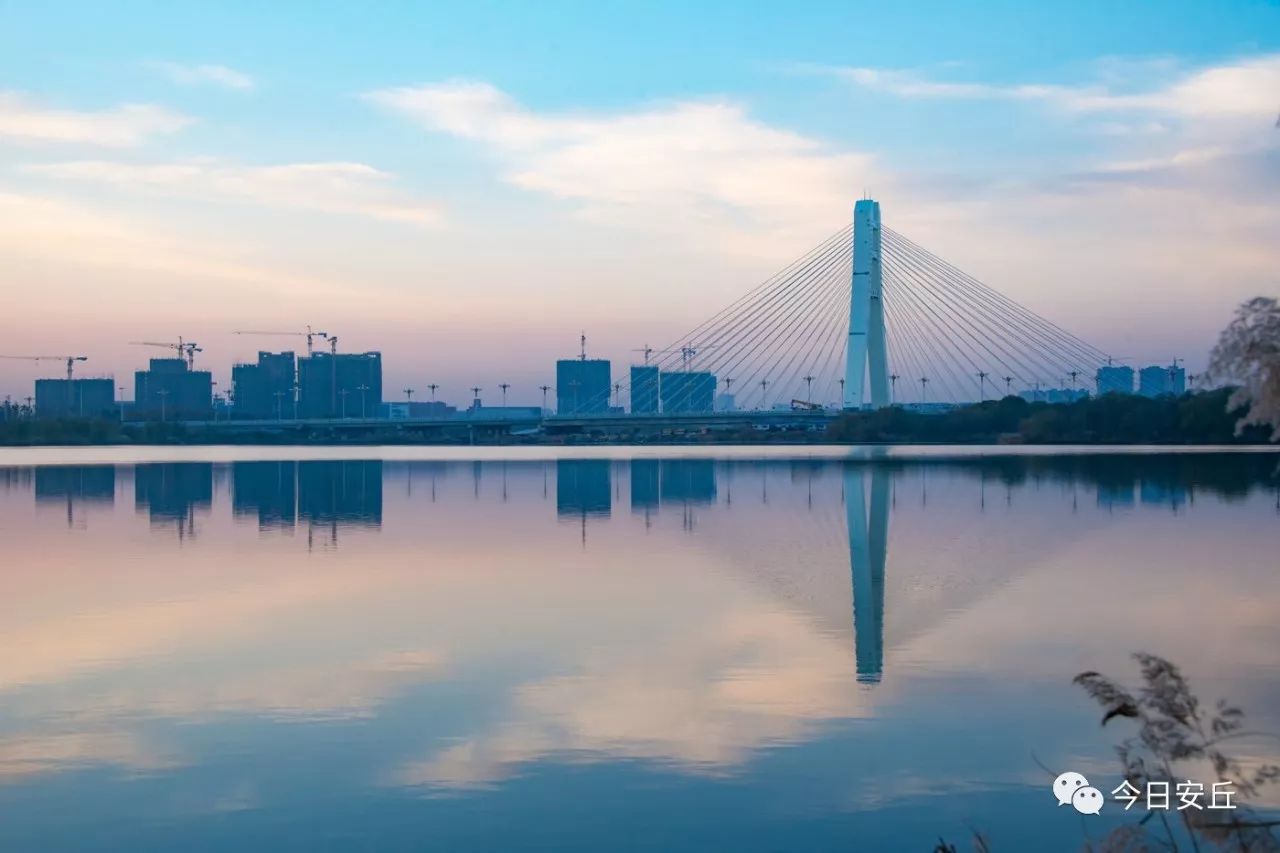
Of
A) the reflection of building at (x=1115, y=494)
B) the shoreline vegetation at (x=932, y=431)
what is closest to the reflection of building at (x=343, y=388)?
the shoreline vegetation at (x=932, y=431)

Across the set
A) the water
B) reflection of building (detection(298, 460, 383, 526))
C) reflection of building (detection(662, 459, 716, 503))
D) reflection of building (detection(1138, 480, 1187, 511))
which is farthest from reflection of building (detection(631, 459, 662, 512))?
reflection of building (detection(1138, 480, 1187, 511))

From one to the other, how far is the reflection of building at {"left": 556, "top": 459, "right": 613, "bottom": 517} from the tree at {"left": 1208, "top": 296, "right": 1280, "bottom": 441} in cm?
2480

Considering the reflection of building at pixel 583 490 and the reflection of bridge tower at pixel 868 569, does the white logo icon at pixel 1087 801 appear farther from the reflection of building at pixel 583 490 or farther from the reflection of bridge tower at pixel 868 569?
the reflection of building at pixel 583 490

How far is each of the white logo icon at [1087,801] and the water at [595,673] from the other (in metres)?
0.08

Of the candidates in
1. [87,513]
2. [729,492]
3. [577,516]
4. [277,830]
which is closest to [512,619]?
[277,830]

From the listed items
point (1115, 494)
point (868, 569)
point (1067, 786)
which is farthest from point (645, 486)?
point (1067, 786)

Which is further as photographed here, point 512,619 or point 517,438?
point 517,438

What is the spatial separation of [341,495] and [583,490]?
6.21m

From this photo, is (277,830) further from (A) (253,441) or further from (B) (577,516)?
(A) (253,441)

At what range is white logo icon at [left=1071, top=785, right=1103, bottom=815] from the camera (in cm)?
714

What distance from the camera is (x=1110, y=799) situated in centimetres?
744

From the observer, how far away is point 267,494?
36.7m

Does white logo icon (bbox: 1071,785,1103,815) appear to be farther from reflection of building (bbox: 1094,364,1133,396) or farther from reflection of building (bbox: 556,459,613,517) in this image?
reflection of building (bbox: 1094,364,1133,396)

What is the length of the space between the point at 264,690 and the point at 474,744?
2427 millimetres
